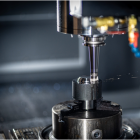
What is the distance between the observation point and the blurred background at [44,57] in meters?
1.76

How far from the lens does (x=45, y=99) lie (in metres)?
1.65

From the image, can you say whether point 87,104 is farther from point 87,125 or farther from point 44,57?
point 44,57

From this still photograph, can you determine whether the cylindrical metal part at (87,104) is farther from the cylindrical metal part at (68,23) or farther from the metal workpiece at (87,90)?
the cylindrical metal part at (68,23)

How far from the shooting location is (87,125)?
570 millimetres

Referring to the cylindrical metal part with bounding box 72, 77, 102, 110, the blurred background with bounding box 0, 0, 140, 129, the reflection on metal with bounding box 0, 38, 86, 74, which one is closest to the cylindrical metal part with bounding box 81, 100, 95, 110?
the cylindrical metal part with bounding box 72, 77, 102, 110

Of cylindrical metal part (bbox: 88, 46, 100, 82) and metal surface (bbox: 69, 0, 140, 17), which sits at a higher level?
metal surface (bbox: 69, 0, 140, 17)

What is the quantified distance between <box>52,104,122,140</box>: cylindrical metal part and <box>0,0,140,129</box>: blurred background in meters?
1.10

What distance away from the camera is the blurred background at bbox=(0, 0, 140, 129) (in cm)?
176

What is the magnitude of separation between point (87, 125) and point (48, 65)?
4.37 feet

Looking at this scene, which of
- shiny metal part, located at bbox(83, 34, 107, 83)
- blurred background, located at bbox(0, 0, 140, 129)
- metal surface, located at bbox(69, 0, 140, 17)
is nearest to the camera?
metal surface, located at bbox(69, 0, 140, 17)

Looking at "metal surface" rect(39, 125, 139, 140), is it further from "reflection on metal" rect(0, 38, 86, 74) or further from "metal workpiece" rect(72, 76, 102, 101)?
"reflection on metal" rect(0, 38, 86, 74)

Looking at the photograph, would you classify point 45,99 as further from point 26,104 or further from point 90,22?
point 90,22

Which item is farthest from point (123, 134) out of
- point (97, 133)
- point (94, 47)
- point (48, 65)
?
point (48, 65)

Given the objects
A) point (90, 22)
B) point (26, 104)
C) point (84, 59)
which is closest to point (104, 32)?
point (90, 22)
